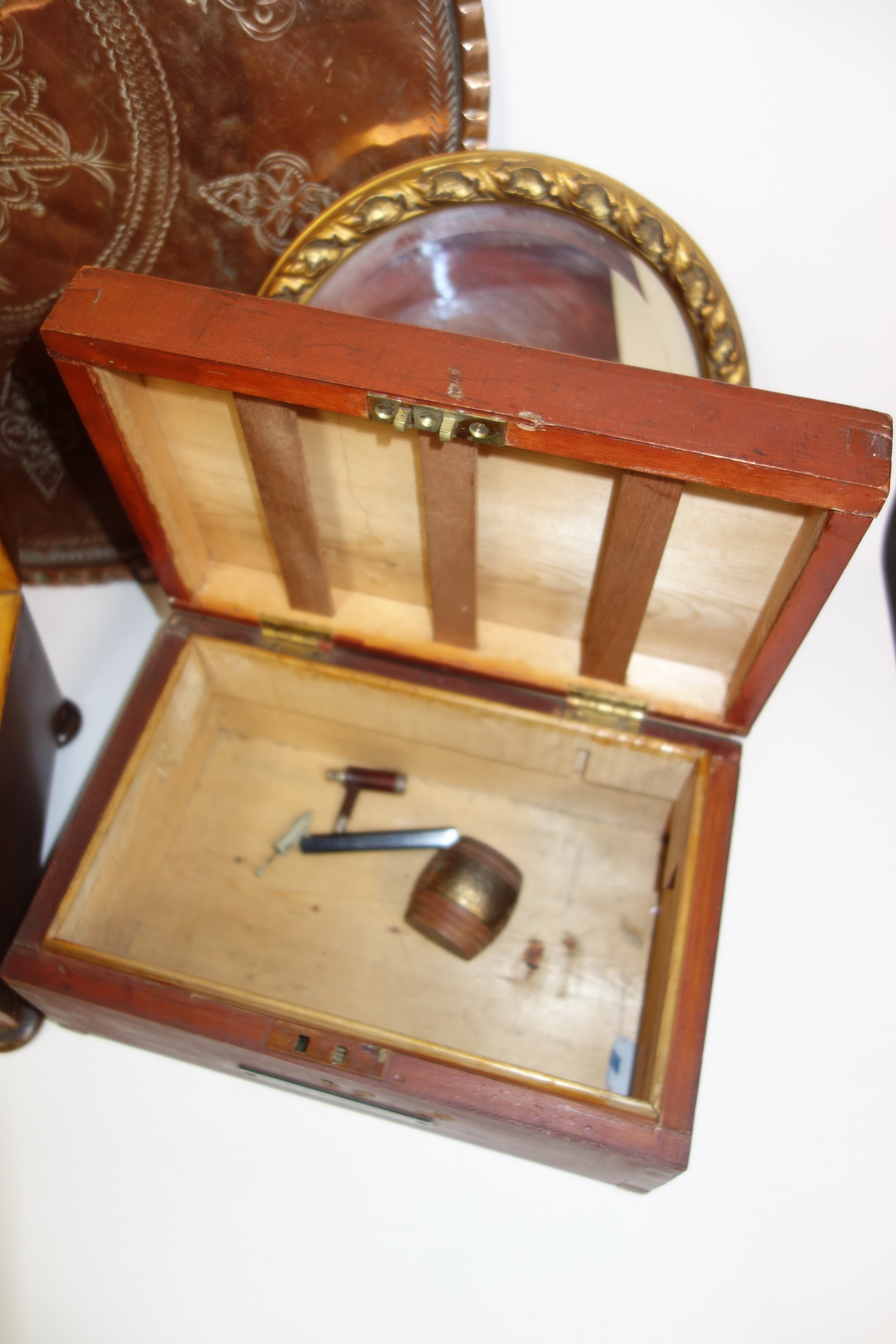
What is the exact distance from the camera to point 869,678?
1.40 metres

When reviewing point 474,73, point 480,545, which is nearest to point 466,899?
point 480,545

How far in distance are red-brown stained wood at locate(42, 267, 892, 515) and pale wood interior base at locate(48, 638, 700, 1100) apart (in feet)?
1.29

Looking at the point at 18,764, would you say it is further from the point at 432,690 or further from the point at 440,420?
the point at 440,420

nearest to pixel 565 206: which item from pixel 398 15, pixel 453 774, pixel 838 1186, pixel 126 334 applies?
pixel 398 15

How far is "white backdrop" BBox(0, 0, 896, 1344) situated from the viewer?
0.98 metres

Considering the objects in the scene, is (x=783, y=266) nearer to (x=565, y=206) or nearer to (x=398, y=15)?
(x=565, y=206)

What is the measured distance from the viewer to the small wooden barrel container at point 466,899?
1134 millimetres

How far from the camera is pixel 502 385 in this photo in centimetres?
83

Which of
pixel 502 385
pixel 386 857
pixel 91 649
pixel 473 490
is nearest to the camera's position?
pixel 502 385

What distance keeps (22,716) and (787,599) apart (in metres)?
0.85

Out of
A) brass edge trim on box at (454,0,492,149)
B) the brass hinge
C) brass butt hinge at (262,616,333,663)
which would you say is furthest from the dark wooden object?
brass edge trim on box at (454,0,492,149)

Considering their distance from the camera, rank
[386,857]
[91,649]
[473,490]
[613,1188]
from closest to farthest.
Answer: [473,490] < [613,1188] < [386,857] < [91,649]

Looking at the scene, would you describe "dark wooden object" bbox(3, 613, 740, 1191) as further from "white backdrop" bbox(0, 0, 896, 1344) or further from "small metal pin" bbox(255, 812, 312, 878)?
"small metal pin" bbox(255, 812, 312, 878)

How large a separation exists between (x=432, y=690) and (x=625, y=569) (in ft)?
0.98
